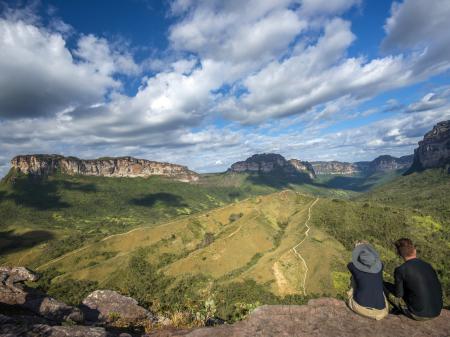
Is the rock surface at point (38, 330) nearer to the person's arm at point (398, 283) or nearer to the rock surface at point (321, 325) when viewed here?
the rock surface at point (321, 325)

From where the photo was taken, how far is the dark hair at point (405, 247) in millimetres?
14053

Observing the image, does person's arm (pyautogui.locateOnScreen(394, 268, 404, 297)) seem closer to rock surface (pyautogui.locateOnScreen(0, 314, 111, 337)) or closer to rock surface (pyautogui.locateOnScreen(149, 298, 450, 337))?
rock surface (pyautogui.locateOnScreen(149, 298, 450, 337))

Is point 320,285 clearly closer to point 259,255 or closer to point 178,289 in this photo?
point 259,255

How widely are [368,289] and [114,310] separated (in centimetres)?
2025

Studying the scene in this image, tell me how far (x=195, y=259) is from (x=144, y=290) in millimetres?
33631

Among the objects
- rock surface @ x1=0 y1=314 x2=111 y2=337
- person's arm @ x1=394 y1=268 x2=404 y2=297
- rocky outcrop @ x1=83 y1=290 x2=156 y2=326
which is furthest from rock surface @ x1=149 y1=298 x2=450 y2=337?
rocky outcrop @ x1=83 y1=290 x2=156 y2=326

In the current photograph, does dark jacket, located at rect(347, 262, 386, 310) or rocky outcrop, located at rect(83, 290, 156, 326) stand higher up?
dark jacket, located at rect(347, 262, 386, 310)

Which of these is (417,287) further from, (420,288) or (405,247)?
(405,247)

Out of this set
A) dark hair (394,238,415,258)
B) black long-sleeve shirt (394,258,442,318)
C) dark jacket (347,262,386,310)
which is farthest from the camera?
dark hair (394,238,415,258)

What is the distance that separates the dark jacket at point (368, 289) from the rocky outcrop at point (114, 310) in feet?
46.5

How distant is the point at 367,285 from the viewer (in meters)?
14.3

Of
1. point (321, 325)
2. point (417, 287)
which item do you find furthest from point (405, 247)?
point (321, 325)

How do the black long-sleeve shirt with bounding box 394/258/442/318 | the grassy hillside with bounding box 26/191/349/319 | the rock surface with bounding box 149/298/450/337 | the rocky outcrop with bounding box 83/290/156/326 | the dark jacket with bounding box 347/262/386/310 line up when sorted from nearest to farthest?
the rock surface with bounding box 149/298/450/337 < the black long-sleeve shirt with bounding box 394/258/442/318 < the dark jacket with bounding box 347/262/386/310 < the rocky outcrop with bounding box 83/290/156/326 < the grassy hillside with bounding box 26/191/349/319

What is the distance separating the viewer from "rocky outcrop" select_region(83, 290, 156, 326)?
72.3 feet
